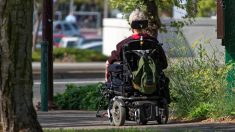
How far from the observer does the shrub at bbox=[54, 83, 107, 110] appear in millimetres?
15414

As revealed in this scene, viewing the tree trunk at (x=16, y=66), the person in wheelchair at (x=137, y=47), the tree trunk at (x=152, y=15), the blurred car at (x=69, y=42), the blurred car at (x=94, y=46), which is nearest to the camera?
the tree trunk at (x=16, y=66)

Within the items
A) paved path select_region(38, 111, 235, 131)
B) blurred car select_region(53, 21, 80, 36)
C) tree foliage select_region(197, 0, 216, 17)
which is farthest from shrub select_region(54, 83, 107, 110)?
blurred car select_region(53, 21, 80, 36)

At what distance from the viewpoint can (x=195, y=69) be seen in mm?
11984

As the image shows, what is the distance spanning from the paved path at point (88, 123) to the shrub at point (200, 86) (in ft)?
1.90

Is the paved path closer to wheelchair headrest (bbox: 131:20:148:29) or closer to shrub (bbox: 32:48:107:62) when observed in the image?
wheelchair headrest (bbox: 131:20:148:29)

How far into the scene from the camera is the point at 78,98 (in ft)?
51.5

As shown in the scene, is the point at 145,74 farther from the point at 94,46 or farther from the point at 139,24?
Result: the point at 94,46

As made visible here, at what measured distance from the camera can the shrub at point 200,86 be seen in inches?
443

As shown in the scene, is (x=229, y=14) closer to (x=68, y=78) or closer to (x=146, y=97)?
(x=146, y=97)

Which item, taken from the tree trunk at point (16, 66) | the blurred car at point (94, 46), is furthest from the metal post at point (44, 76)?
the blurred car at point (94, 46)

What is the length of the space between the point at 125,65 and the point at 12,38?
10.3ft

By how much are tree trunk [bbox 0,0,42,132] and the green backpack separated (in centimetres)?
272

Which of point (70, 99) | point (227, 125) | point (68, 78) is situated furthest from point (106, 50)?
point (227, 125)

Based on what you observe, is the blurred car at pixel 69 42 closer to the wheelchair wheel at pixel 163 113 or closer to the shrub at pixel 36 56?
the shrub at pixel 36 56
